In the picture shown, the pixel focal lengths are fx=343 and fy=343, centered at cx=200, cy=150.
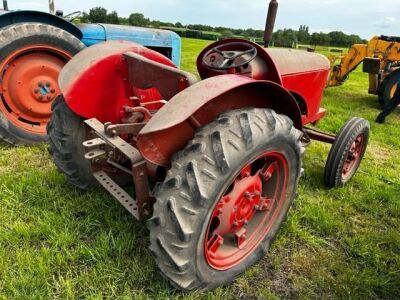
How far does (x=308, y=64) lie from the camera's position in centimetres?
309

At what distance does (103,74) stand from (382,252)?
2.30 metres

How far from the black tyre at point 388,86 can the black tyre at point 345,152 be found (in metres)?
3.91

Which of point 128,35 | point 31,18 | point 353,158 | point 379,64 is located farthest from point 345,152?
point 379,64

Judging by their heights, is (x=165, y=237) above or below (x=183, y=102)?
below

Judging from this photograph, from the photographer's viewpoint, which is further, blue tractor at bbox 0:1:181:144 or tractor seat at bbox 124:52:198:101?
blue tractor at bbox 0:1:181:144

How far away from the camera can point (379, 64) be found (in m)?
6.51

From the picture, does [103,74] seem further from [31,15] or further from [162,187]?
[31,15]

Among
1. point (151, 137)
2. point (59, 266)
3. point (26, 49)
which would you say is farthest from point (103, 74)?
point (26, 49)

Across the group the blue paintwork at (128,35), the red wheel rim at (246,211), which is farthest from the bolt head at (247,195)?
the blue paintwork at (128,35)

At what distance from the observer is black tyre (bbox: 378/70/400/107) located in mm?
6535

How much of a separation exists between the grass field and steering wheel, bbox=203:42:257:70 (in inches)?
47.8

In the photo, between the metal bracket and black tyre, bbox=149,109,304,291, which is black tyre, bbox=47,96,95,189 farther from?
black tyre, bbox=149,109,304,291

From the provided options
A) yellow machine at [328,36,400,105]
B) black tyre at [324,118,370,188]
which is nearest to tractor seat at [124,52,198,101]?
black tyre at [324,118,370,188]

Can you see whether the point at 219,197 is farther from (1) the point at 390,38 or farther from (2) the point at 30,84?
(1) the point at 390,38
